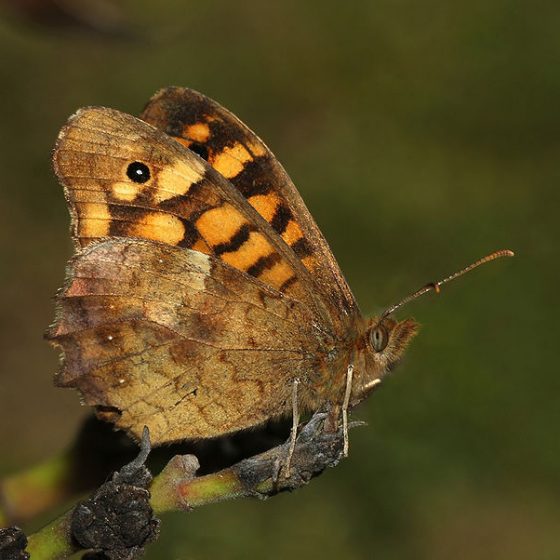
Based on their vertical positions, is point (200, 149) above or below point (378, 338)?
above

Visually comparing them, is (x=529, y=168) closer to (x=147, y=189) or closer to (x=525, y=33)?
(x=525, y=33)

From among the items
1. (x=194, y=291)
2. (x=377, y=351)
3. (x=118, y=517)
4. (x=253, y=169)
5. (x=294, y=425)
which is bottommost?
(x=377, y=351)

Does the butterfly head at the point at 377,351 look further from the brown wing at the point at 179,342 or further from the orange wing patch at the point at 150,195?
the orange wing patch at the point at 150,195

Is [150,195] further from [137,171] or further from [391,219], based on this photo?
[391,219]

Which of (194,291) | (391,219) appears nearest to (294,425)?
(194,291)

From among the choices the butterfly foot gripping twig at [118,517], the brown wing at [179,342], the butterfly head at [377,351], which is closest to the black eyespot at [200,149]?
the brown wing at [179,342]

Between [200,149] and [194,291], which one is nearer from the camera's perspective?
[194,291]

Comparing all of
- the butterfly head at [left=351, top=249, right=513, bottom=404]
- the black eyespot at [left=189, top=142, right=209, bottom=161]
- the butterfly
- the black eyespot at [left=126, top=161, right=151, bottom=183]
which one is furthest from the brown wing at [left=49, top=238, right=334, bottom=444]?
the black eyespot at [left=189, top=142, right=209, bottom=161]
